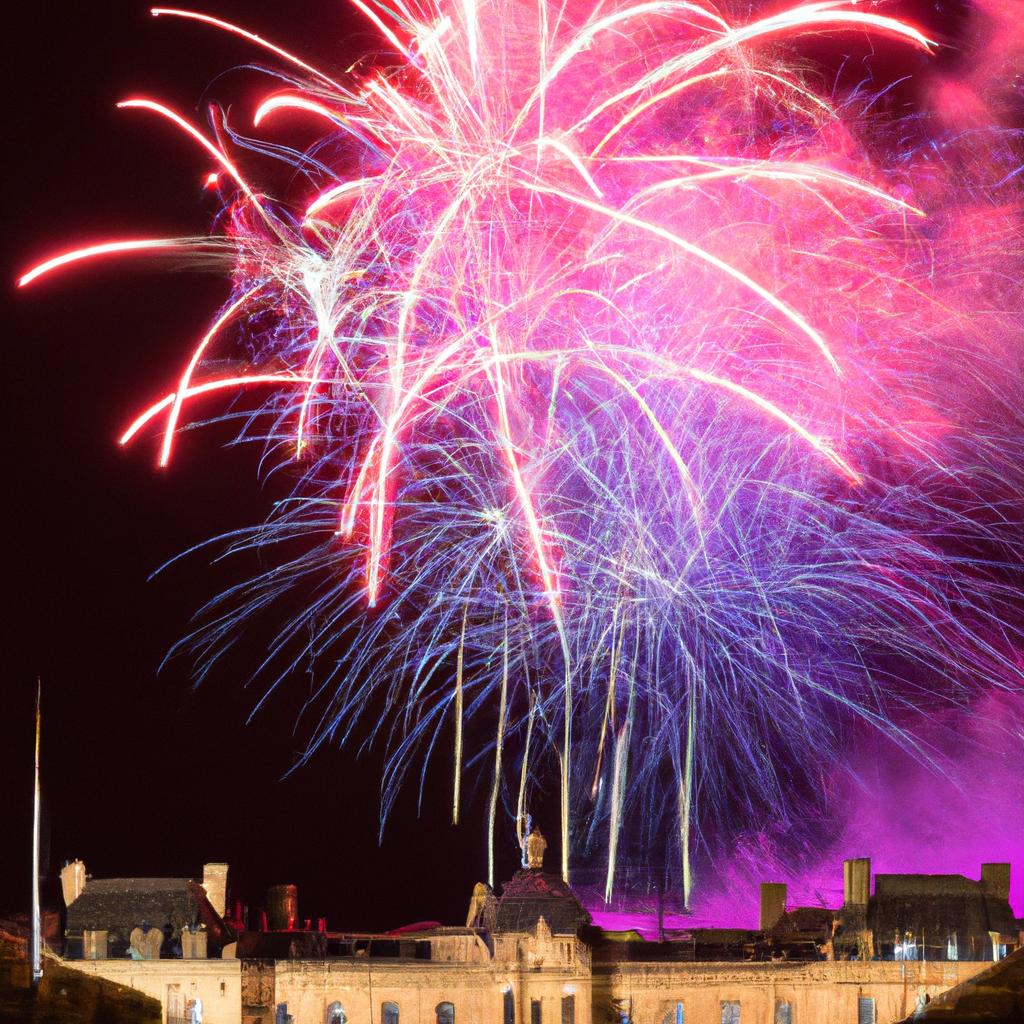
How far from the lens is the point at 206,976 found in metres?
70.7

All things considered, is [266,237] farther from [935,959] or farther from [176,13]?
[935,959]

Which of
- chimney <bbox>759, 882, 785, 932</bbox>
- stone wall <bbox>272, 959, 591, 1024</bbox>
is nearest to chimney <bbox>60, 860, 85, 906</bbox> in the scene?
stone wall <bbox>272, 959, 591, 1024</bbox>

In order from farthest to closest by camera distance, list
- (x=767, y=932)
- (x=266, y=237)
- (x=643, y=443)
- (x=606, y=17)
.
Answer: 1. (x=767, y=932)
2. (x=643, y=443)
3. (x=266, y=237)
4. (x=606, y=17)

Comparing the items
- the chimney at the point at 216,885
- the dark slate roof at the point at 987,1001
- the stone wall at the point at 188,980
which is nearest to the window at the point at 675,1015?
the stone wall at the point at 188,980

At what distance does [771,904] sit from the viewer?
264 feet

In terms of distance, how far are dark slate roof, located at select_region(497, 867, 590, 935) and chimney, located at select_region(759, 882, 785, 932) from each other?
940cm

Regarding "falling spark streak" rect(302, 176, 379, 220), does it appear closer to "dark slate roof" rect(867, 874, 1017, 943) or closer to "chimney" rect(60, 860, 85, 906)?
"chimney" rect(60, 860, 85, 906)

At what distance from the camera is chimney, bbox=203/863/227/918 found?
75.1 meters

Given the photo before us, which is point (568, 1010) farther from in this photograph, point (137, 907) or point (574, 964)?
point (137, 907)

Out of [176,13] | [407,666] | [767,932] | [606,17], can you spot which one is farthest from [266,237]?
[767,932]

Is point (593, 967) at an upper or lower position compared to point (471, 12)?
lower

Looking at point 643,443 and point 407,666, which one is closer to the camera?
point 643,443

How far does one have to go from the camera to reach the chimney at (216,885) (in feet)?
246

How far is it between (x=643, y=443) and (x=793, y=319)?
9.17 meters
